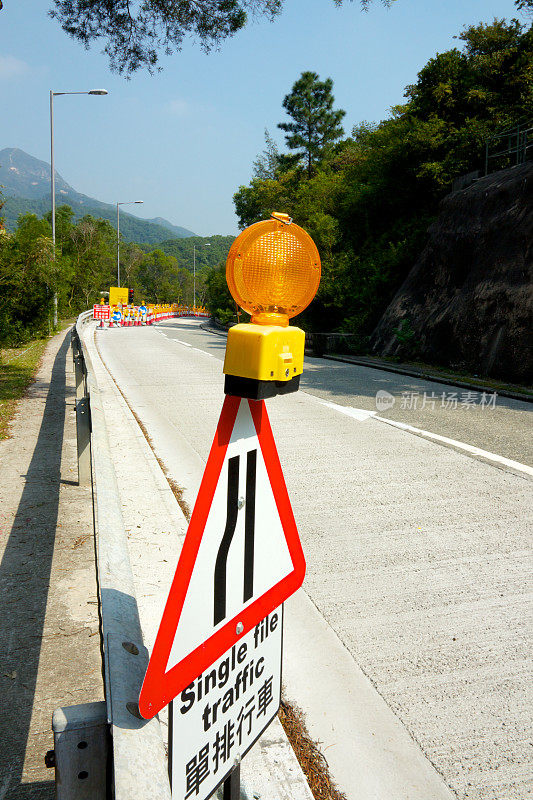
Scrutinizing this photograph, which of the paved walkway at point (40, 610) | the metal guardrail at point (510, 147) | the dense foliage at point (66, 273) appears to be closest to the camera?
the paved walkway at point (40, 610)

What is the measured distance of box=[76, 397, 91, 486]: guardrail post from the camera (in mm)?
5340

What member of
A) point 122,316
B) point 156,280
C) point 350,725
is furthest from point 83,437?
point 156,280

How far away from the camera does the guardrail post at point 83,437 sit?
5340 millimetres

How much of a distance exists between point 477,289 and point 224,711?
16.7m

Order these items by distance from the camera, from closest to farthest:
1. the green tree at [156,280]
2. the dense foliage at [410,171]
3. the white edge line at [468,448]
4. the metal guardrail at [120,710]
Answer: the metal guardrail at [120,710] → the white edge line at [468,448] → the dense foliage at [410,171] → the green tree at [156,280]

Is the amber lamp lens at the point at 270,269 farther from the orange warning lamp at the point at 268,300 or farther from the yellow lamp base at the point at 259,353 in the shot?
the yellow lamp base at the point at 259,353

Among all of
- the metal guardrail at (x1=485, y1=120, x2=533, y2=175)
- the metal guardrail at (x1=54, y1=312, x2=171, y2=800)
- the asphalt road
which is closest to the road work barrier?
the metal guardrail at (x1=485, y1=120, x2=533, y2=175)

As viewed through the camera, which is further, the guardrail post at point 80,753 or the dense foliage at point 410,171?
the dense foliage at point 410,171

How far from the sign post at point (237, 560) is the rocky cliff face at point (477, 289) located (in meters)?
13.3

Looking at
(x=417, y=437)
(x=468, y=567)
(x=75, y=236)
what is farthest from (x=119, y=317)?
(x=468, y=567)

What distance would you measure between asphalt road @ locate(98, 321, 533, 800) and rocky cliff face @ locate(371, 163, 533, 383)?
549cm

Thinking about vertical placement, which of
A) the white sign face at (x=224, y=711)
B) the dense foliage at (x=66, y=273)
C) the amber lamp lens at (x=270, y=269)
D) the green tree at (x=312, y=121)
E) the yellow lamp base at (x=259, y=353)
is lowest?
the white sign face at (x=224, y=711)

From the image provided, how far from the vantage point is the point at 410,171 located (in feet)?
74.7

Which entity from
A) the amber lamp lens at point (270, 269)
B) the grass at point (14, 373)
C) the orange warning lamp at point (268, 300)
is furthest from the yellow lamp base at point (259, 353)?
the grass at point (14, 373)
